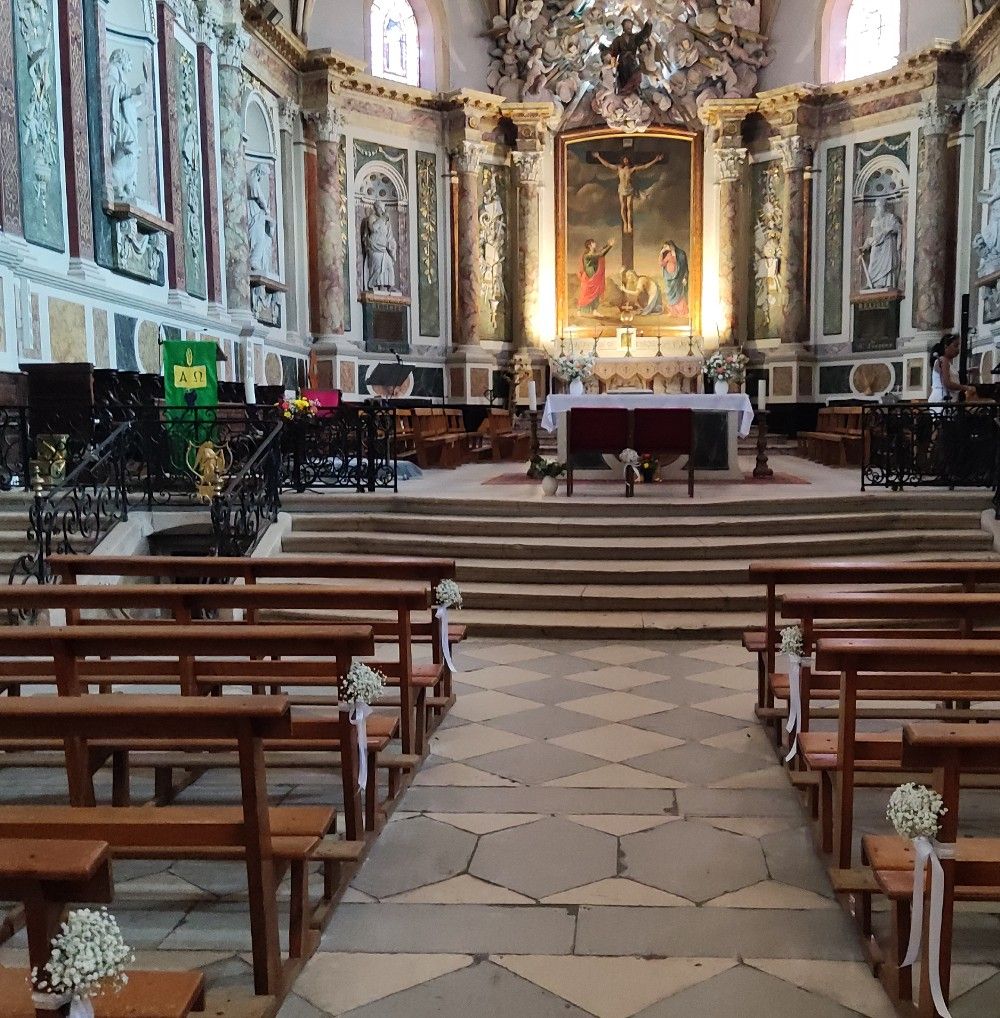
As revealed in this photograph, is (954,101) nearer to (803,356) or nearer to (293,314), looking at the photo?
(803,356)

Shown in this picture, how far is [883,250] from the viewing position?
61.5ft

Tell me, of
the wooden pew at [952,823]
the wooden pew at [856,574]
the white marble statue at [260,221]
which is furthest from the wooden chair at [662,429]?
the white marble statue at [260,221]

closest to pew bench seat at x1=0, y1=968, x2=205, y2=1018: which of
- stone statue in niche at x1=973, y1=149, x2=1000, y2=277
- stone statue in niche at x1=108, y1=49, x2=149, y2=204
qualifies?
stone statue in niche at x1=108, y1=49, x2=149, y2=204

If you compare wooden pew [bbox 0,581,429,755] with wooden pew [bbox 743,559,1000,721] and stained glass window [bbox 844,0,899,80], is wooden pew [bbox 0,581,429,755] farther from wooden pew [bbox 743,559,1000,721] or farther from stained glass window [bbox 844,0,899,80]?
stained glass window [bbox 844,0,899,80]

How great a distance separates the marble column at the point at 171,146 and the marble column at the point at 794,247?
12.1 m

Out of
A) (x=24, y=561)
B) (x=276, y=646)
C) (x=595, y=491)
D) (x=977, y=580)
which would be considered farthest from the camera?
(x=595, y=491)

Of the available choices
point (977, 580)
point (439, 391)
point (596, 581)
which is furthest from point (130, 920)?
point (439, 391)

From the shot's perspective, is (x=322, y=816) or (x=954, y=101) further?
(x=954, y=101)

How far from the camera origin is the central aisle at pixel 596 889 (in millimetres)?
2600

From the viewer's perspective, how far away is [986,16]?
15.6 m

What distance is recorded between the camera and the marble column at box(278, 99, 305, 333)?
17594 mm

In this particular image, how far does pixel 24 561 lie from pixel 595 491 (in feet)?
19.5

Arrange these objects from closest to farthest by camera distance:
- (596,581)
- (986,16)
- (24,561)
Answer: (24,561), (596,581), (986,16)

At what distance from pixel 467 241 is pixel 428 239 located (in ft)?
2.65
